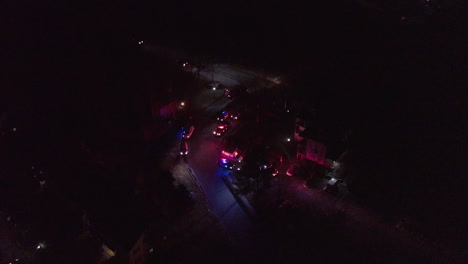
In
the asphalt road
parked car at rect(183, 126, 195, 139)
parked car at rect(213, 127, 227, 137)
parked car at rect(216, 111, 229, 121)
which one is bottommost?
the asphalt road

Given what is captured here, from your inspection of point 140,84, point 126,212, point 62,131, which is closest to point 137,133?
point 140,84

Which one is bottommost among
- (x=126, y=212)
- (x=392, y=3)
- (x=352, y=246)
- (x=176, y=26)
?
(x=352, y=246)

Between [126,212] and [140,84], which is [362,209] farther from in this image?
[140,84]

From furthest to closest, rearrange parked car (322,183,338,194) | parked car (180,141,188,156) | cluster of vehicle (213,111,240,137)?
1. cluster of vehicle (213,111,240,137)
2. parked car (180,141,188,156)
3. parked car (322,183,338,194)

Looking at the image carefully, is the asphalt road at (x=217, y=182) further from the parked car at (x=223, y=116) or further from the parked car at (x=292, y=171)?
the parked car at (x=292, y=171)

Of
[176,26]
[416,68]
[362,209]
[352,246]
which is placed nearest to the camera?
[352,246]

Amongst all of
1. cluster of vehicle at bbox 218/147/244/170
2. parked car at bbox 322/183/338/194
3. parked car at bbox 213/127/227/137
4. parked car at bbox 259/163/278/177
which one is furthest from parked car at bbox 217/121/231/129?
parked car at bbox 322/183/338/194

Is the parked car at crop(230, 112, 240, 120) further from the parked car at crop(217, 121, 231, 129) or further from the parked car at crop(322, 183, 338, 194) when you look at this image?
the parked car at crop(322, 183, 338, 194)

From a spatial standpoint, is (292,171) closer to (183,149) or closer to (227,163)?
(227,163)

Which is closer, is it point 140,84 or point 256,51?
point 140,84

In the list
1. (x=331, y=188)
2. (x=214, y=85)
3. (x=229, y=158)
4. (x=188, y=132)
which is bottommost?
(x=188, y=132)

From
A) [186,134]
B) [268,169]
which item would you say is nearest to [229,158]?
[268,169]
